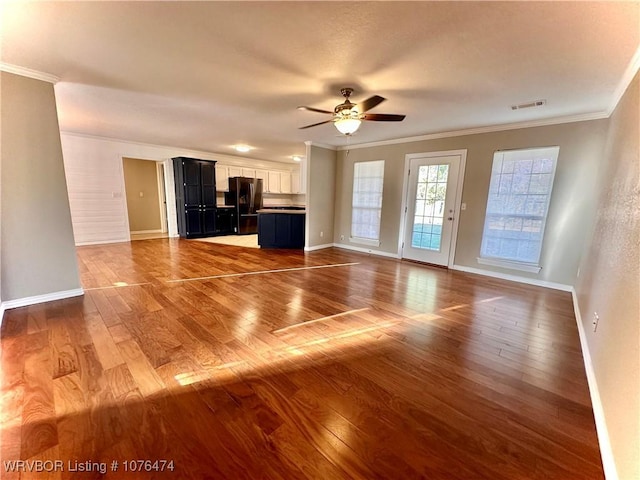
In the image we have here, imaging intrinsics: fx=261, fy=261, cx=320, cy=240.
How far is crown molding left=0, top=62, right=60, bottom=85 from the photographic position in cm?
238

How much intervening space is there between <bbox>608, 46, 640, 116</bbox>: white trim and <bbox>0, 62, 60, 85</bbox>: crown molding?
5031mm

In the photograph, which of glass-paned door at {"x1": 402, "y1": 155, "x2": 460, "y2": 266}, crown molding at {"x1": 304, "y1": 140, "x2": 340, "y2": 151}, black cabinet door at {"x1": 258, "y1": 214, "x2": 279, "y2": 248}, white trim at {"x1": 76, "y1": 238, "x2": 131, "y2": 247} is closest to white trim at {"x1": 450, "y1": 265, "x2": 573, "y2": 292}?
glass-paned door at {"x1": 402, "y1": 155, "x2": 460, "y2": 266}

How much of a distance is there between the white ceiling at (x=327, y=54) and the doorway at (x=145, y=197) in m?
4.16

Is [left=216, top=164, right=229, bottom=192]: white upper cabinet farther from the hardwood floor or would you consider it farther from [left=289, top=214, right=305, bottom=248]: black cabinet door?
the hardwood floor

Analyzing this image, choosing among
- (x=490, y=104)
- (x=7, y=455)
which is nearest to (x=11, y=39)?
(x=7, y=455)

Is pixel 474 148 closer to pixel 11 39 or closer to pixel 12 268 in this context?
pixel 11 39

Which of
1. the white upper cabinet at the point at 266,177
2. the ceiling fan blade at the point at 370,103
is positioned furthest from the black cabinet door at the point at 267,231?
the ceiling fan blade at the point at 370,103

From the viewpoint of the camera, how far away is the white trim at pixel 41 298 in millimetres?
2645

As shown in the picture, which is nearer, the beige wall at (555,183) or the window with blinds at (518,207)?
the beige wall at (555,183)

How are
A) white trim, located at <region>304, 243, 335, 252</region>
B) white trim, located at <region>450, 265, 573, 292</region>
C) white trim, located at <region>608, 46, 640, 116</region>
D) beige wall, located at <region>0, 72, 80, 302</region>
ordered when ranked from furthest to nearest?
white trim, located at <region>304, 243, 335, 252</region> → white trim, located at <region>450, 265, 573, 292</region> → beige wall, located at <region>0, 72, 80, 302</region> → white trim, located at <region>608, 46, 640, 116</region>

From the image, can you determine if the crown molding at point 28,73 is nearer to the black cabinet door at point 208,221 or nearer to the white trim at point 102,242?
the white trim at point 102,242

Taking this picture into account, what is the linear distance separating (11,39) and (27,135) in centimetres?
90

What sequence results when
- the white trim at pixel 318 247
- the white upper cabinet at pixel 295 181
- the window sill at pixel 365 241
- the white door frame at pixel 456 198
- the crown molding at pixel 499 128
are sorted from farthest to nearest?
the white upper cabinet at pixel 295 181
the white trim at pixel 318 247
the window sill at pixel 365 241
the white door frame at pixel 456 198
the crown molding at pixel 499 128

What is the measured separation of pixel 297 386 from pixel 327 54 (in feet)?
8.18
